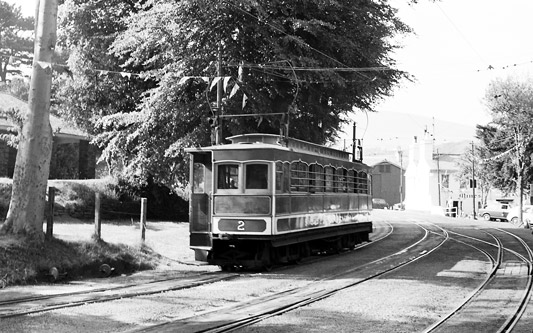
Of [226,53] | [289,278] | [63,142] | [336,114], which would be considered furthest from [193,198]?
[63,142]

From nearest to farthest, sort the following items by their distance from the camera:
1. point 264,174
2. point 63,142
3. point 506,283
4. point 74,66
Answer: point 506,283 → point 264,174 → point 74,66 → point 63,142

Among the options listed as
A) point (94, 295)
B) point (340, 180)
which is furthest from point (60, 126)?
point (94, 295)

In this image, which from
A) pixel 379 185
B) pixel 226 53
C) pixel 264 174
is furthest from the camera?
pixel 379 185

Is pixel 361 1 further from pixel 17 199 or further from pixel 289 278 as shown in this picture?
pixel 17 199

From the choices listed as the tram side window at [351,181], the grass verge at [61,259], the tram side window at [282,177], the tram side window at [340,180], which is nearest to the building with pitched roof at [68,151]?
the tram side window at [351,181]

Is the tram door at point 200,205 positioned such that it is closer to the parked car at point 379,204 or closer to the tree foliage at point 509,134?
the tree foliage at point 509,134

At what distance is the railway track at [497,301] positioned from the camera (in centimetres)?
909

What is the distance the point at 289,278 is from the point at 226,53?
32.4 ft

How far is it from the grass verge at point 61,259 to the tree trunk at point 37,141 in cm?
60

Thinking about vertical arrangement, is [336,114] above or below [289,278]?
above

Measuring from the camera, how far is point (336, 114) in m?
27.4

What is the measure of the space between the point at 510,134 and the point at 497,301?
142 feet

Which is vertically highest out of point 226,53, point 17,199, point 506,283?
point 226,53

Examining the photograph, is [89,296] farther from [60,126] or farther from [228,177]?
[60,126]
